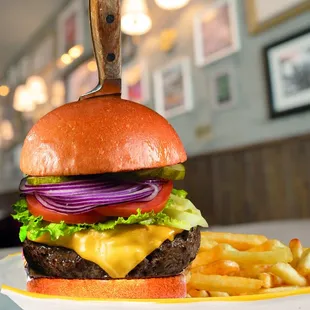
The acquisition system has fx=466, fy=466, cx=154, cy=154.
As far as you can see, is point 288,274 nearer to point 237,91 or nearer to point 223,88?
point 237,91

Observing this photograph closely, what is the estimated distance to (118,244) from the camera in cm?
118

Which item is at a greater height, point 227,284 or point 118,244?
point 118,244

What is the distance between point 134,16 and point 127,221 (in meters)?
3.90

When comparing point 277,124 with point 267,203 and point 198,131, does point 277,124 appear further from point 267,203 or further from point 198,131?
point 198,131

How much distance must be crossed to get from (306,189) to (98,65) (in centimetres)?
273

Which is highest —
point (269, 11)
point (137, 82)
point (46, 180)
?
point (269, 11)

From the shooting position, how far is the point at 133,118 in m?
1.29

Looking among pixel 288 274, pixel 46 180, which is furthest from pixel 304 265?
pixel 46 180

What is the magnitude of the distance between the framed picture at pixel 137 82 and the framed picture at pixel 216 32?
2.98 feet

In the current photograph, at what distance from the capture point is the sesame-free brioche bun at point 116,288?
45.6 inches

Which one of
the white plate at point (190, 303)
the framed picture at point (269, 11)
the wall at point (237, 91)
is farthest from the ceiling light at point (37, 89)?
the white plate at point (190, 303)

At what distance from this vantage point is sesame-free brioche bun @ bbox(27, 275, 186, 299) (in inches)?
45.6

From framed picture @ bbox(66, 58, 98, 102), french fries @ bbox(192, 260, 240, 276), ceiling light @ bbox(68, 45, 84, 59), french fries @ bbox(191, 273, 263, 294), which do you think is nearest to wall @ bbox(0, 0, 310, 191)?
framed picture @ bbox(66, 58, 98, 102)

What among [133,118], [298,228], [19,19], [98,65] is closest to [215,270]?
[133,118]
